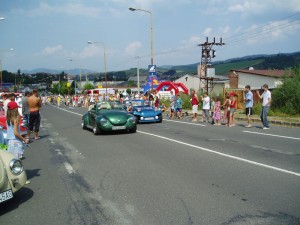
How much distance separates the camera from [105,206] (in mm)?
5266

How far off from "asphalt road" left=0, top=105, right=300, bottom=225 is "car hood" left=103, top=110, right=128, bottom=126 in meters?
2.86

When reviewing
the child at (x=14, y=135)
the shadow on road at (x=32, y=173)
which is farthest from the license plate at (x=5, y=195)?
the child at (x=14, y=135)

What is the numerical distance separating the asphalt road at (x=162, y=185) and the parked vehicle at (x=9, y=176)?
334 mm

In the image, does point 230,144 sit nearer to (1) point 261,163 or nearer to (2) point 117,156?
(1) point 261,163

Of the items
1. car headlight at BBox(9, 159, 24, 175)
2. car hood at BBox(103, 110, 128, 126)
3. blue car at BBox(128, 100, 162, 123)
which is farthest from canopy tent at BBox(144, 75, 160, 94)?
car headlight at BBox(9, 159, 24, 175)

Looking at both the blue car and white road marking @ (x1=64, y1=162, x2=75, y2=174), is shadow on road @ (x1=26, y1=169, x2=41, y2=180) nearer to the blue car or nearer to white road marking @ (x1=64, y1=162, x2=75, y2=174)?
white road marking @ (x1=64, y1=162, x2=75, y2=174)

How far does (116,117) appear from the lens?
13852mm

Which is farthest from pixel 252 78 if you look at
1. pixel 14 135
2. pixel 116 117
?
pixel 14 135

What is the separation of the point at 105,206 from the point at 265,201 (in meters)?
2.40

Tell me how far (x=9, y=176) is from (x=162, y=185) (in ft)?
8.49

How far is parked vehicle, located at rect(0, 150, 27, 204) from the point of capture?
5.02 metres

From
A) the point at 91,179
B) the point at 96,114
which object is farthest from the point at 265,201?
the point at 96,114

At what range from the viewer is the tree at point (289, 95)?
19972 mm

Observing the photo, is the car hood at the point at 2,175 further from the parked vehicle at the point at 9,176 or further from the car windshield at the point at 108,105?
the car windshield at the point at 108,105
